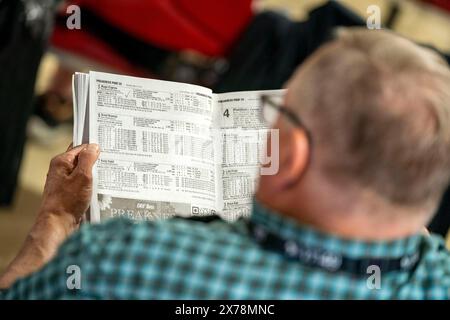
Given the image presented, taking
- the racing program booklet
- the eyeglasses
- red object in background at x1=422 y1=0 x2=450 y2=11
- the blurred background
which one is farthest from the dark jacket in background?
red object in background at x1=422 y1=0 x2=450 y2=11

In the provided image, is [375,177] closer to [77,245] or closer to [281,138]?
[281,138]

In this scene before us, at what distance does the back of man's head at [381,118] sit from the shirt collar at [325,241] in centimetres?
5

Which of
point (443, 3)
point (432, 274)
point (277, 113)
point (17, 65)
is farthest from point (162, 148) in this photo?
point (443, 3)

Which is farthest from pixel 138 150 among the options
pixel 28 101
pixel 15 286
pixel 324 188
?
pixel 28 101

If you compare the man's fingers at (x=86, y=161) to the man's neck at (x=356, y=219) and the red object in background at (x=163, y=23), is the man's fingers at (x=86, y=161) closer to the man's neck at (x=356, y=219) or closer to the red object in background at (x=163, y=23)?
the man's neck at (x=356, y=219)

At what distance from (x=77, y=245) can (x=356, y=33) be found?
0.36m

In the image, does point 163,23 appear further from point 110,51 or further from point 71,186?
point 71,186

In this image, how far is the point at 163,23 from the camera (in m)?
1.67

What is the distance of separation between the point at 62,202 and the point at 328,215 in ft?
1.38

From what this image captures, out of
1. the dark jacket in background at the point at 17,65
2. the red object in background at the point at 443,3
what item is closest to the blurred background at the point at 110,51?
the dark jacket in background at the point at 17,65

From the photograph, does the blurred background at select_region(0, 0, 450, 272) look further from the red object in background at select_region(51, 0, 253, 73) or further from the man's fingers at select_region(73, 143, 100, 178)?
the man's fingers at select_region(73, 143, 100, 178)

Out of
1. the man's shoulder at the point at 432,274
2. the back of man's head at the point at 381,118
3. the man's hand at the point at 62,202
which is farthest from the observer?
the man's hand at the point at 62,202

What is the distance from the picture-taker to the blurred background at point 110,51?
1.52m

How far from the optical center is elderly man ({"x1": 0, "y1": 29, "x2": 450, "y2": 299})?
642mm
